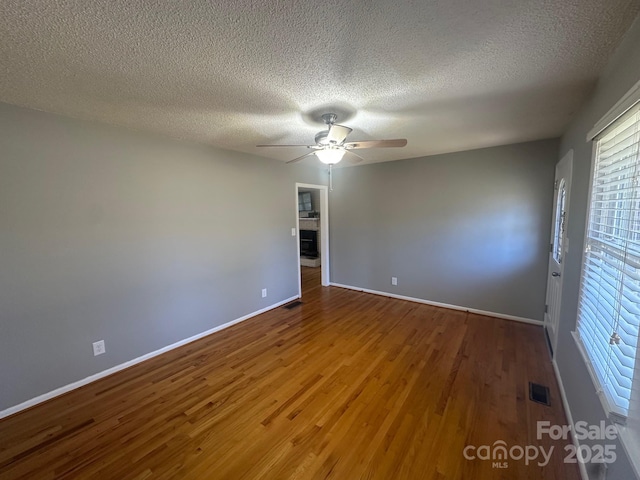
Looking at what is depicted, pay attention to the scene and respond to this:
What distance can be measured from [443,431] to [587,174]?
6.60 feet

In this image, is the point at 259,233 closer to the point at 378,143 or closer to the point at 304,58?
the point at 378,143

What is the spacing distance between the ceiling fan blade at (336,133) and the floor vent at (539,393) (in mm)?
2560

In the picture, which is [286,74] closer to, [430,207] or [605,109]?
[605,109]

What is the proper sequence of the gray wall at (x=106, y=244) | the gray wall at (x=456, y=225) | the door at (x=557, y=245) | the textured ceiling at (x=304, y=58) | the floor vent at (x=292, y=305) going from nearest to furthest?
the textured ceiling at (x=304, y=58), the gray wall at (x=106, y=244), the door at (x=557, y=245), the gray wall at (x=456, y=225), the floor vent at (x=292, y=305)

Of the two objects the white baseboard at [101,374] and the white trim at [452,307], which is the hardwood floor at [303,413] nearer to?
the white baseboard at [101,374]

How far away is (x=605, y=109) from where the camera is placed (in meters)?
1.50

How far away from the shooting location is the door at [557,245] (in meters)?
2.31

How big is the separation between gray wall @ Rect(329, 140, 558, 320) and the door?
179mm

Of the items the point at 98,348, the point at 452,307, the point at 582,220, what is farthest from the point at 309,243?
the point at 582,220

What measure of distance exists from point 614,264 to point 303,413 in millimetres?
2055

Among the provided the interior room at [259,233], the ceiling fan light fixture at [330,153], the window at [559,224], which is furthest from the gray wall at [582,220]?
the ceiling fan light fixture at [330,153]

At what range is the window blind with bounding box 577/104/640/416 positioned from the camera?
1067 mm

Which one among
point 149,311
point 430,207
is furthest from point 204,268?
point 430,207

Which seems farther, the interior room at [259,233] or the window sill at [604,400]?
the interior room at [259,233]
